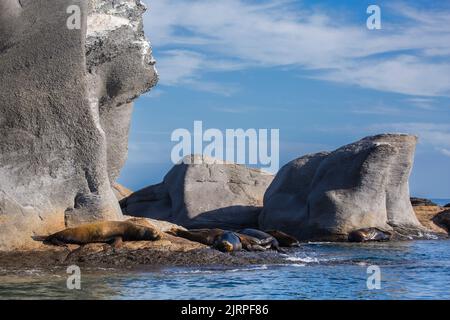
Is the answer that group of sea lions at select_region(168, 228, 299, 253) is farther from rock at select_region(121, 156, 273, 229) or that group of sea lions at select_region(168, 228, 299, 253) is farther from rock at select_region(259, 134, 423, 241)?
rock at select_region(121, 156, 273, 229)

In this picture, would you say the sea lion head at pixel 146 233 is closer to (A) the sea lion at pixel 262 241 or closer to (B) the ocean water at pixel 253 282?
(B) the ocean water at pixel 253 282

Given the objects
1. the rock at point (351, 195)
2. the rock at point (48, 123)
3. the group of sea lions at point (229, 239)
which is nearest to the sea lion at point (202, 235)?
the group of sea lions at point (229, 239)

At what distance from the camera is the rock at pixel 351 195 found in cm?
2772

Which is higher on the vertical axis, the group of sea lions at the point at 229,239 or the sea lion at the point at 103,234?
the sea lion at the point at 103,234

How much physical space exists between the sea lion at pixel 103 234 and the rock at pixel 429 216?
17189mm

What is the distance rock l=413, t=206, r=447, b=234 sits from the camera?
3181 cm

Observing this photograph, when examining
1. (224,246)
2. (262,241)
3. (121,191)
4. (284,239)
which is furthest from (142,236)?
(121,191)

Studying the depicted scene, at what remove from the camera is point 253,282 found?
46.9 feet

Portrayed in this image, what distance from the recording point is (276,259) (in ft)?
57.9

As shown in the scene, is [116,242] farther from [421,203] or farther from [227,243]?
[421,203]
